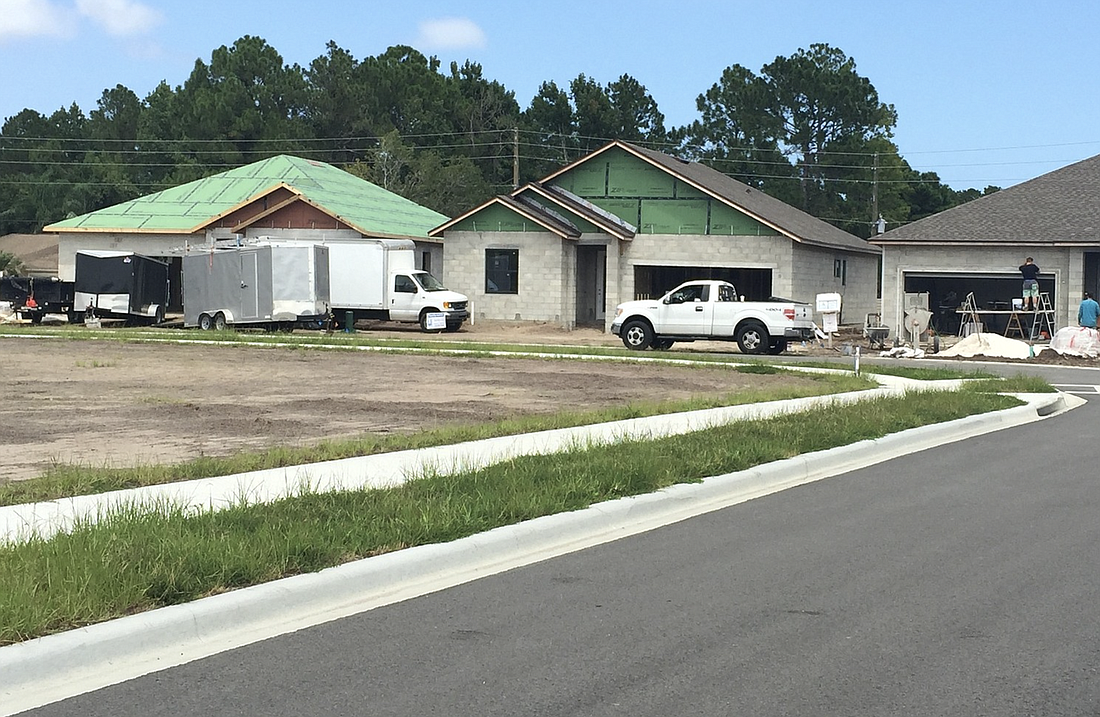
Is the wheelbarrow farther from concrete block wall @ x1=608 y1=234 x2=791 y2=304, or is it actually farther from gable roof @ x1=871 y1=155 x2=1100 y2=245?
concrete block wall @ x1=608 y1=234 x2=791 y2=304

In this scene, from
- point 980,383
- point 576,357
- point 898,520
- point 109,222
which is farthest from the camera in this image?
point 109,222

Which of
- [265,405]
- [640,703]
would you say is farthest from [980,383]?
[640,703]

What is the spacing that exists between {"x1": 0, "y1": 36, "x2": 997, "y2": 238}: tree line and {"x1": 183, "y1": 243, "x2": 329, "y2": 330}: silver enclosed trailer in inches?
1649

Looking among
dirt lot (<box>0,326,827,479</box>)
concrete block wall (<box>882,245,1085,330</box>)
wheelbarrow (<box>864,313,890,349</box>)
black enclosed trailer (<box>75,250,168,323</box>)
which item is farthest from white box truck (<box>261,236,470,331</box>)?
concrete block wall (<box>882,245,1085,330</box>)

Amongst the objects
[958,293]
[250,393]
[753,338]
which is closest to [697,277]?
[958,293]

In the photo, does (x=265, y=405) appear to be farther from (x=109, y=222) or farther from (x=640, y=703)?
(x=109, y=222)

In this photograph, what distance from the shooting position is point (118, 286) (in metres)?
43.4

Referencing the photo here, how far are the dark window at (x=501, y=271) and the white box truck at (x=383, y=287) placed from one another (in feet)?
8.28

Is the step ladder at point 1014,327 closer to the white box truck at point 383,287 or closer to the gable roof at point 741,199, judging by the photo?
the gable roof at point 741,199

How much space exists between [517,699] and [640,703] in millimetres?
559

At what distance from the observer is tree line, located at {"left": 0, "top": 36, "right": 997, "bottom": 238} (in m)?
85.1

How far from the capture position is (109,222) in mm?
49188

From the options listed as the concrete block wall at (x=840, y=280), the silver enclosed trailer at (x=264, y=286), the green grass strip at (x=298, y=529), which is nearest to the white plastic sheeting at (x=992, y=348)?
the concrete block wall at (x=840, y=280)

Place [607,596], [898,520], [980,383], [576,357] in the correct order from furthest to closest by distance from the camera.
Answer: [576,357] → [980,383] → [898,520] → [607,596]
